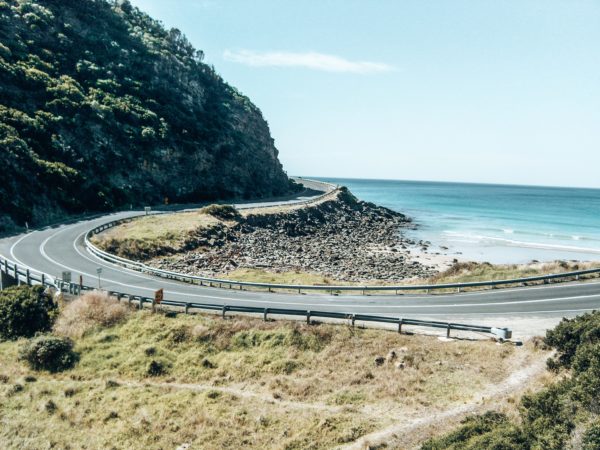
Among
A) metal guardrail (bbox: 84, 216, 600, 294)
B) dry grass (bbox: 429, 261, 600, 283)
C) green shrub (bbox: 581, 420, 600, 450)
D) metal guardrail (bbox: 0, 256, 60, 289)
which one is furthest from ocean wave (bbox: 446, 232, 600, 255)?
green shrub (bbox: 581, 420, 600, 450)

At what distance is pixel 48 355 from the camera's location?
20844 millimetres

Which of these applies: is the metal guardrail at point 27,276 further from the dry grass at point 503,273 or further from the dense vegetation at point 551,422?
the dry grass at point 503,273

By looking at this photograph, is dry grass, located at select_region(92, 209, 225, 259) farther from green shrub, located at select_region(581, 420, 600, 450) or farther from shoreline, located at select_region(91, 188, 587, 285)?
green shrub, located at select_region(581, 420, 600, 450)

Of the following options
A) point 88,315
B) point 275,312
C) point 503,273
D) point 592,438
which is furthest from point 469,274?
point 88,315

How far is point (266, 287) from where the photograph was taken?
3014 cm

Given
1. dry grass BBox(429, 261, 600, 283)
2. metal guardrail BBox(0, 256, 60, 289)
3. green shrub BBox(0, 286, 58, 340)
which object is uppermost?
dry grass BBox(429, 261, 600, 283)

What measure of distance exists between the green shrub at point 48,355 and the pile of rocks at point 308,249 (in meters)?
17.8

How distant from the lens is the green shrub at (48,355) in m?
20.8

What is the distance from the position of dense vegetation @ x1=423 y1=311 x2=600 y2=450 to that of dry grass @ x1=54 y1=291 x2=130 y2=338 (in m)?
17.6

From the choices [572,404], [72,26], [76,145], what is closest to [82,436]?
[572,404]

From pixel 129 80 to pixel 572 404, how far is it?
87928 mm

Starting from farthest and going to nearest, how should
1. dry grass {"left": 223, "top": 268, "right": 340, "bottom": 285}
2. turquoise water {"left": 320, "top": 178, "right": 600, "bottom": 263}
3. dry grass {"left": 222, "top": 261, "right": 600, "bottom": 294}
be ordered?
turquoise water {"left": 320, "top": 178, "right": 600, "bottom": 263}, dry grass {"left": 223, "top": 268, "right": 340, "bottom": 285}, dry grass {"left": 222, "top": 261, "right": 600, "bottom": 294}

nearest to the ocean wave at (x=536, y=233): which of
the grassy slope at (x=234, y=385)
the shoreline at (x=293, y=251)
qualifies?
the shoreline at (x=293, y=251)

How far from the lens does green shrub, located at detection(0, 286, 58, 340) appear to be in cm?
2339
